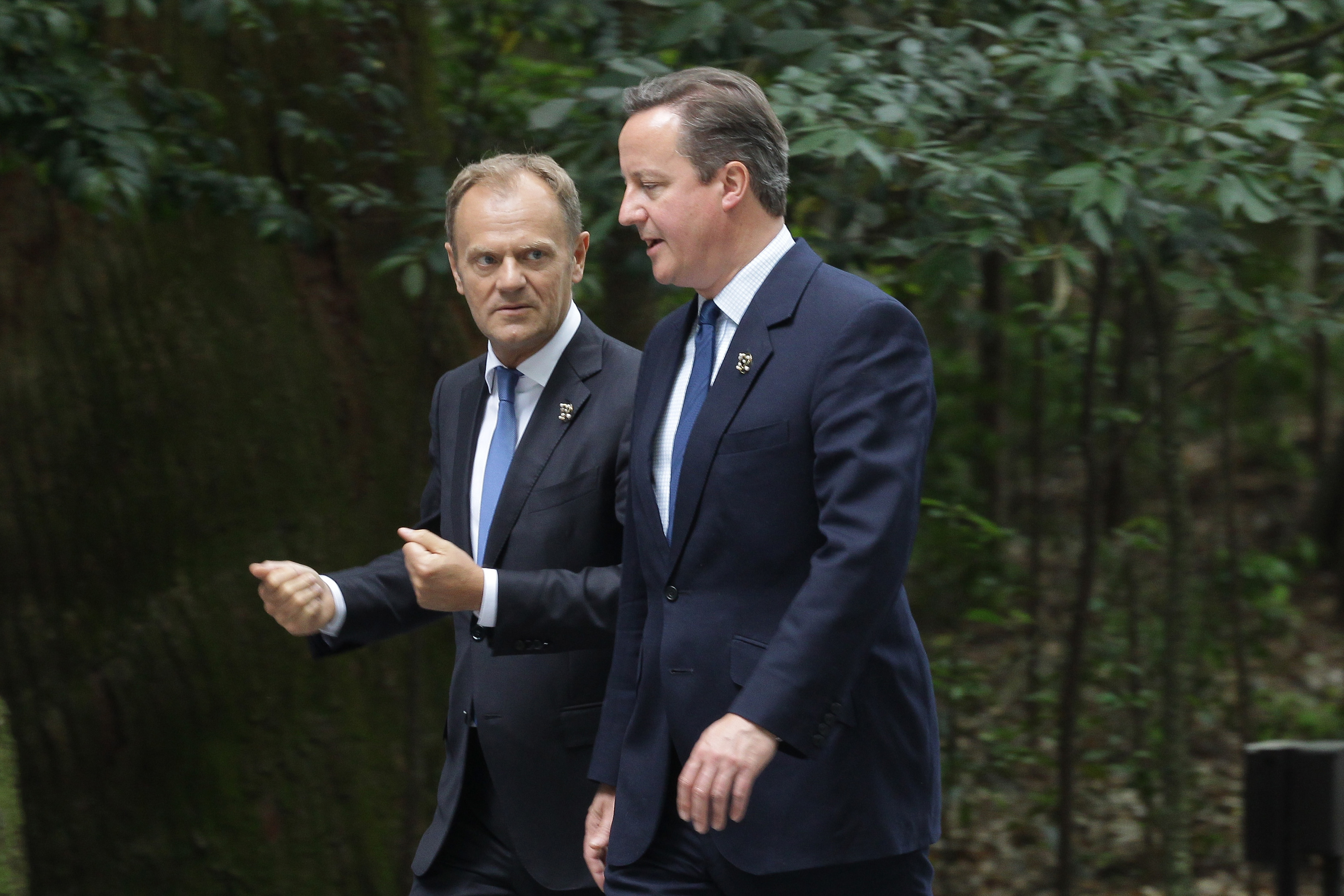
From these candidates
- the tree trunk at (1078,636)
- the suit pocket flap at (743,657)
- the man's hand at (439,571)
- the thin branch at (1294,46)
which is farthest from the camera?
the tree trunk at (1078,636)

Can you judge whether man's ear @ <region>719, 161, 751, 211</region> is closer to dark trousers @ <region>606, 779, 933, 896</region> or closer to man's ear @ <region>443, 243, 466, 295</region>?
man's ear @ <region>443, 243, 466, 295</region>

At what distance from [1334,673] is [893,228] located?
6470 mm

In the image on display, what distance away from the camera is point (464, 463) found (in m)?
2.90

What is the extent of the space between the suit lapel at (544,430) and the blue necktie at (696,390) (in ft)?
1.36

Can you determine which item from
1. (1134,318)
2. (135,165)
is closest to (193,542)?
(135,165)

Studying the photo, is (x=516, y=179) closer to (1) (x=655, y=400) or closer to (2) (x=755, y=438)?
(1) (x=655, y=400)

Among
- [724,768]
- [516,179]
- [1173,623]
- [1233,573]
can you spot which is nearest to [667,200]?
[516,179]

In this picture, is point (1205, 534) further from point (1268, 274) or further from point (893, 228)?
point (893, 228)

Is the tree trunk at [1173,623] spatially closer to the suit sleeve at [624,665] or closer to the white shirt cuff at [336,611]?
the suit sleeve at [624,665]

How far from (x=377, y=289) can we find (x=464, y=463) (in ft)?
8.00

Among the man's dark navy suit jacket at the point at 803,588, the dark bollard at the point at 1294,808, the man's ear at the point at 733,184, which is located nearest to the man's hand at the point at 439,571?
the man's dark navy suit jacket at the point at 803,588

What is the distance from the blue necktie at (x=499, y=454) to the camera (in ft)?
9.30

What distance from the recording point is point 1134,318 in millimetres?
7262

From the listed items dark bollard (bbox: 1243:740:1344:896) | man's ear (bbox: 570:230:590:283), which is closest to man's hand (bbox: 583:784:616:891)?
man's ear (bbox: 570:230:590:283)
